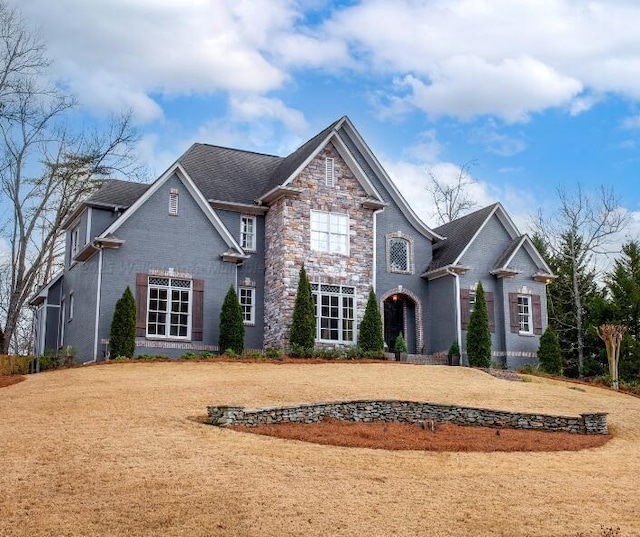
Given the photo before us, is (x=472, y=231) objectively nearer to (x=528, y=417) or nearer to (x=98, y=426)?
(x=528, y=417)

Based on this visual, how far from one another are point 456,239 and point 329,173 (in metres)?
6.44

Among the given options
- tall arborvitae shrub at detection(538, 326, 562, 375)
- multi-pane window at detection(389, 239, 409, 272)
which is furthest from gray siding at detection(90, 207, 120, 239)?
tall arborvitae shrub at detection(538, 326, 562, 375)

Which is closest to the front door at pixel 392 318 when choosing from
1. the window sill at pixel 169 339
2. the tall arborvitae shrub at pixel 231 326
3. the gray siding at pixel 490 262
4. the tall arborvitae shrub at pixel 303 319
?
the gray siding at pixel 490 262

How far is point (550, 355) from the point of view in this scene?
101 ft

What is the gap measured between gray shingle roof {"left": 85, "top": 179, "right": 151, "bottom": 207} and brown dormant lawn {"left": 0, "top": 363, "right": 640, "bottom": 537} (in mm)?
10378

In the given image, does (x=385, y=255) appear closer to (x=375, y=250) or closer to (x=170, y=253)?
(x=375, y=250)

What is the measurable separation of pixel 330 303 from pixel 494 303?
7104 mm

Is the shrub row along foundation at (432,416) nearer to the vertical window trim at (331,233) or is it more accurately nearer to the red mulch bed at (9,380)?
the red mulch bed at (9,380)

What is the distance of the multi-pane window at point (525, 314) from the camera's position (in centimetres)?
3219

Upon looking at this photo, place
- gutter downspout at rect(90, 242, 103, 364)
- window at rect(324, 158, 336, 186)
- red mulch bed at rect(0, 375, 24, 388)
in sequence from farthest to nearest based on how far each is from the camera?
1. window at rect(324, 158, 336, 186)
2. gutter downspout at rect(90, 242, 103, 364)
3. red mulch bed at rect(0, 375, 24, 388)

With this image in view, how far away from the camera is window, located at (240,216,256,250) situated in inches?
1183

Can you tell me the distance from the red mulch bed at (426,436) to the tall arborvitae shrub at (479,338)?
10818mm

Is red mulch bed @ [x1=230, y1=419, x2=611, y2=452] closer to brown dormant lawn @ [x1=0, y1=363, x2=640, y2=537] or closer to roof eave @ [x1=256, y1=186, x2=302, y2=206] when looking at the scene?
brown dormant lawn @ [x1=0, y1=363, x2=640, y2=537]

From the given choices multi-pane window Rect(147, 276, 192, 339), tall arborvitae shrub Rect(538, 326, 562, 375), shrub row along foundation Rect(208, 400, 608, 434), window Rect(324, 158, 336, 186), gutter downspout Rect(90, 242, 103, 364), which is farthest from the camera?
tall arborvitae shrub Rect(538, 326, 562, 375)
